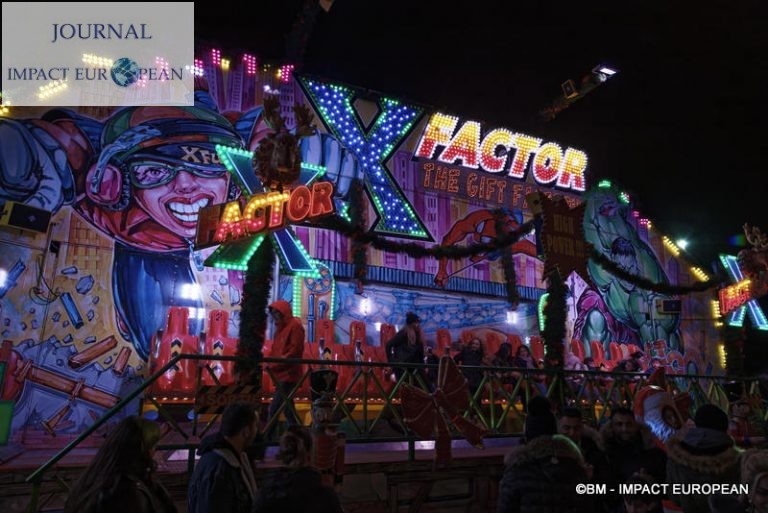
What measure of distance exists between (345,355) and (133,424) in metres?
10.7

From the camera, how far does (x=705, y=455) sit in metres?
3.89

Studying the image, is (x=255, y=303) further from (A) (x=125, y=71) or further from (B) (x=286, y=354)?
(A) (x=125, y=71)

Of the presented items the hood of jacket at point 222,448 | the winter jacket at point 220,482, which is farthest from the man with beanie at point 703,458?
the hood of jacket at point 222,448

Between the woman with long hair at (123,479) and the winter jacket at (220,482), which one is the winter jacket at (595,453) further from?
the woman with long hair at (123,479)

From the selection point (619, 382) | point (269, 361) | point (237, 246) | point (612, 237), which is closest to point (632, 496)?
point (269, 361)

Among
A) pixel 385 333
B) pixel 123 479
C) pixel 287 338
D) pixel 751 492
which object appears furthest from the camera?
pixel 385 333

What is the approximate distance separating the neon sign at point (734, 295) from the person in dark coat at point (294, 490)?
20.2m

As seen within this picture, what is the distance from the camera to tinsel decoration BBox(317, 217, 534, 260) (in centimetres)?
1163

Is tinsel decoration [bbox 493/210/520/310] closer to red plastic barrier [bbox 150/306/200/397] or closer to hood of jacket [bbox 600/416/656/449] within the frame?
red plastic barrier [bbox 150/306/200/397]

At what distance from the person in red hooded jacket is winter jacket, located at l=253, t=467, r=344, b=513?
3649mm

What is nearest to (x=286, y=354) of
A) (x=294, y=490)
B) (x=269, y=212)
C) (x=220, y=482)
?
(x=269, y=212)

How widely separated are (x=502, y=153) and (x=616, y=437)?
1445 centimetres

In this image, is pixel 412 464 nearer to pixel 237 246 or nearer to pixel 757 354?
pixel 237 246

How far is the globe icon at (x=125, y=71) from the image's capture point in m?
13.1
